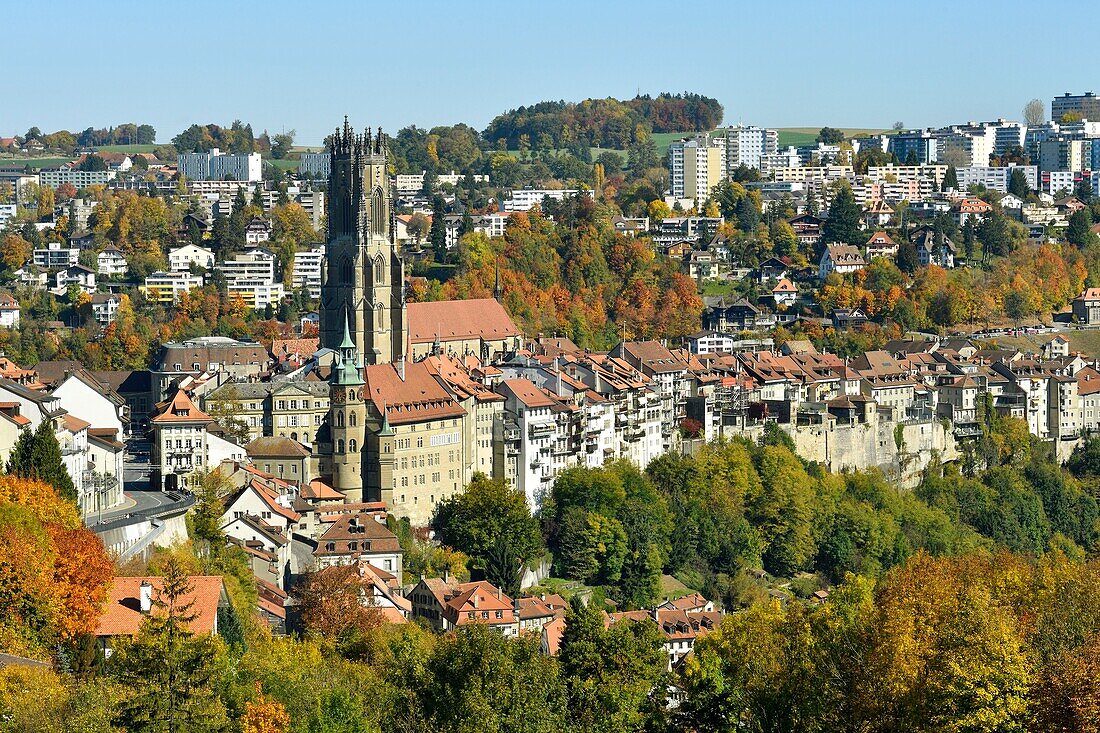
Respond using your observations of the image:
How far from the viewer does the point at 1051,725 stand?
98.7 feet

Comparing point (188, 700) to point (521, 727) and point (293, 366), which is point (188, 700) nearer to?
point (521, 727)

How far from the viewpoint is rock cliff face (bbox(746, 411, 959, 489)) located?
8131cm

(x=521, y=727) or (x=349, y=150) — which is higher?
(x=349, y=150)

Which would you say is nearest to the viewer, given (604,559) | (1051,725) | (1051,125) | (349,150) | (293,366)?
(1051,725)

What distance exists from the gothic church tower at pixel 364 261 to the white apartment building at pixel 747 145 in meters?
91.0

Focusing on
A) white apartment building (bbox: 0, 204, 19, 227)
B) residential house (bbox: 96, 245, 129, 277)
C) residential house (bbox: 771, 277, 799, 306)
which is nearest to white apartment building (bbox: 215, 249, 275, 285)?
residential house (bbox: 96, 245, 129, 277)

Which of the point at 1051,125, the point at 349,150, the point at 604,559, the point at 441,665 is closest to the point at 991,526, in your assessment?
the point at 604,559

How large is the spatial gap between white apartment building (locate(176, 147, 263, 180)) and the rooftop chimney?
125 m

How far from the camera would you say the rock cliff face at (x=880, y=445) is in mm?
81312

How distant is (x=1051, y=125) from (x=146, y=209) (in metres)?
89.5

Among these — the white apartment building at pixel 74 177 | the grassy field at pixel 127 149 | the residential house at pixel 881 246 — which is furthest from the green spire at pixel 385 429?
the grassy field at pixel 127 149

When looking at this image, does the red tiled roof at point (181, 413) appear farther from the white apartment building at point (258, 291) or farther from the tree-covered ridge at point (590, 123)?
the tree-covered ridge at point (590, 123)

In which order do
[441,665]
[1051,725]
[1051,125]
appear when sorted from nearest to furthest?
[1051,725] → [441,665] → [1051,125]

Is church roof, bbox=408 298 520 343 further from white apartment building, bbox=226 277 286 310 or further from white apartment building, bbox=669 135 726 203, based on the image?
white apartment building, bbox=669 135 726 203
